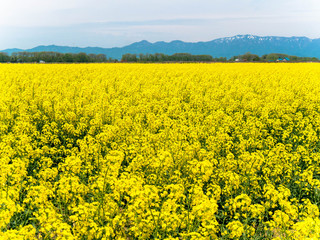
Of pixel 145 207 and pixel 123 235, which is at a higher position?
pixel 145 207

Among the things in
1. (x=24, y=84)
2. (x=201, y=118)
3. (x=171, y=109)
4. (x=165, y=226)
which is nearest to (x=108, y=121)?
(x=171, y=109)

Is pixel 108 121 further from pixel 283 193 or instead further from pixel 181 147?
pixel 283 193

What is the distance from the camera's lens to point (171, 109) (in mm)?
12086

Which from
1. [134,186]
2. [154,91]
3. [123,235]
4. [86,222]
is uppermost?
[154,91]

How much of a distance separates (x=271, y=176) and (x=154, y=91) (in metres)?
10.4

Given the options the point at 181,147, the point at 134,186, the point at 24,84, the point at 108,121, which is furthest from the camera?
the point at 24,84

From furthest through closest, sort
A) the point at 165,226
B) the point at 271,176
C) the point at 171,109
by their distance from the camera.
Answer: the point at 171,109 → the point at 271,176 → the point at 165,226

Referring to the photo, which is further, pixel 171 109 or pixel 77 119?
pixel 171 109

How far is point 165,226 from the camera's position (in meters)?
3.99

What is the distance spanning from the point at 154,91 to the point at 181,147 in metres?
9.13

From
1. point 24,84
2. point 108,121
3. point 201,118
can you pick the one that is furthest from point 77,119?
point 24,84

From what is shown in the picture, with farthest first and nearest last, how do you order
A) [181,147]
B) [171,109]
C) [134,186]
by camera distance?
[171,109]
[181,147]
[134,186]

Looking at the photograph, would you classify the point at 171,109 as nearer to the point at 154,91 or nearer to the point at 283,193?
the point at 154,91

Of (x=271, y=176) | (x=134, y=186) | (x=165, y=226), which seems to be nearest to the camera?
(x=165, y=226)
